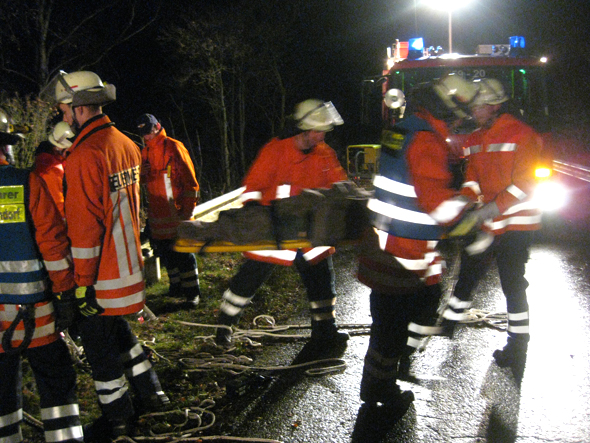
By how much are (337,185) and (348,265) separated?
368 cm

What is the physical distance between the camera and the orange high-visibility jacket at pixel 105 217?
3.11 metres

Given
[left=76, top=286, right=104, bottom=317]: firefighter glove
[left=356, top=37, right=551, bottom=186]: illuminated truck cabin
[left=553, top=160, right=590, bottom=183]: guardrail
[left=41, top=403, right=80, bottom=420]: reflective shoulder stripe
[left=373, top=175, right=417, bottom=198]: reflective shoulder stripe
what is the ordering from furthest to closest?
[left=553, top=160, right=590, bottom=183]: guardrail, [left=356, top=37, right=551, bottom=186]: illuminated truck cabin, [left=373, top=175, right=417, bottom=198]: reflective shoulder stripe, [left=76, top=286, right=104, bottom=317]: firefighter glove, [left=41, top=403, right=80, bottom=420]: reflective shoulder stripe

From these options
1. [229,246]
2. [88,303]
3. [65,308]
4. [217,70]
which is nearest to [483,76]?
[229,246]

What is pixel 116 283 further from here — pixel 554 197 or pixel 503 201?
pixel 554 197

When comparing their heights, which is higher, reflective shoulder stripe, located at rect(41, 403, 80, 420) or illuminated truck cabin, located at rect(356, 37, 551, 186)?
illuminated truck cabin, located at rect(356, 37, 551, 186)

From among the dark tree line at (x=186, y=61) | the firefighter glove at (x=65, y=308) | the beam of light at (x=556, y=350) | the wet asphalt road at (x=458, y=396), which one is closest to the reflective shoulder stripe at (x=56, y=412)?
the firefighter glove at (x=65, y=308)

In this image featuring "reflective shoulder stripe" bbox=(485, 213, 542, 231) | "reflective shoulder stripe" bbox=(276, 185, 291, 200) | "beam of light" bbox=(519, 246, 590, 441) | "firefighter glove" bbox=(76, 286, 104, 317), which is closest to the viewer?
"firefighter glove" bbox=(76, 286, 104, 317)

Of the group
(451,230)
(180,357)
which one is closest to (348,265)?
(180,357)

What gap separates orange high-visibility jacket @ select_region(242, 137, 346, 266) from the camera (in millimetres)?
4332

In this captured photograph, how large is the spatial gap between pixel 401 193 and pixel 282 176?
4.44 ft

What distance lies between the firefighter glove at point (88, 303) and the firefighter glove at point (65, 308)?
0.11 ft

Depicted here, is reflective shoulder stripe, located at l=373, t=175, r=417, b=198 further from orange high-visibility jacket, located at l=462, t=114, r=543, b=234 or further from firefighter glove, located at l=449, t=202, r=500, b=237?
orange high-visibility jacket, located at l=462, t=114, r=543, b=234

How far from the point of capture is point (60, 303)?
3.12 meters

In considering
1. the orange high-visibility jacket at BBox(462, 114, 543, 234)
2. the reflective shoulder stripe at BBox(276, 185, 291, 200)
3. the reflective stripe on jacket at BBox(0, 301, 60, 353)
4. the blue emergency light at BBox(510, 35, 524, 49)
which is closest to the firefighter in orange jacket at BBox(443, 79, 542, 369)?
the orange high-visibility jacket at BBox(462, 114, 543, 234)
